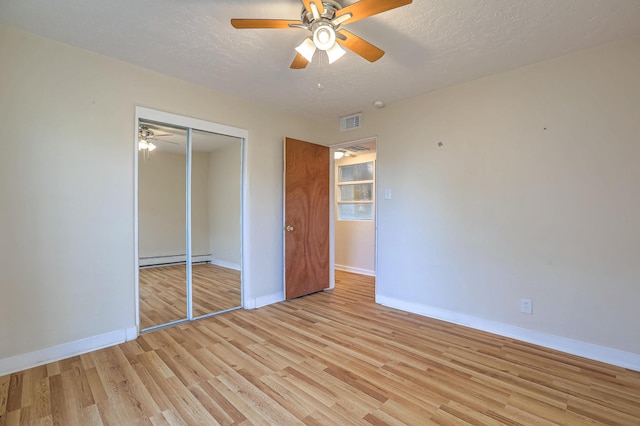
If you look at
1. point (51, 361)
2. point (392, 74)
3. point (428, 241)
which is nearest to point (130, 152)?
point (51, 361)

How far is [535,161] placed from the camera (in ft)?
8.64

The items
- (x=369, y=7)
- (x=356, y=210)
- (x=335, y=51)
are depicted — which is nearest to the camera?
(x=369, y=7)

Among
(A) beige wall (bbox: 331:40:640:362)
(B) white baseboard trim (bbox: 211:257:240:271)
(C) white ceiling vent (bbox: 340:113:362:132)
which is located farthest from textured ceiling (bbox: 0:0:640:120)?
(B) white baseboard trim (bbox: 211:257:240:271)

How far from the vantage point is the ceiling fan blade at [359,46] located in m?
1.86

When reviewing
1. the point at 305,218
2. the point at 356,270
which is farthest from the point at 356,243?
the point at 305,218

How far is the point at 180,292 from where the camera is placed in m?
3.16

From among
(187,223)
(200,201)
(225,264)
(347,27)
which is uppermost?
(347,27)

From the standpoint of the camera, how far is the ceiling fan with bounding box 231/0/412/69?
1.60 meters

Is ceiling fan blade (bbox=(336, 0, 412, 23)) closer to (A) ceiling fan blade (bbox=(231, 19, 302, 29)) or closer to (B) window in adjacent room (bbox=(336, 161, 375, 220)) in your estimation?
(A) ceiling fan blade (bbox=(231, 19, 302, 29))

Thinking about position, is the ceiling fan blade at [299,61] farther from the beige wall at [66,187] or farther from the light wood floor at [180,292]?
the light wood floor at [180,292]

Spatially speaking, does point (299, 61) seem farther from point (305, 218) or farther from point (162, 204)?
point (305, 218)

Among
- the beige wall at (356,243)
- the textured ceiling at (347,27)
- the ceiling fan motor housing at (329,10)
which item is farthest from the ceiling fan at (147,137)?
the beige wall at (356,243)

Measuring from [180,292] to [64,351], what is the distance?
102cm

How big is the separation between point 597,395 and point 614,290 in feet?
2.91
